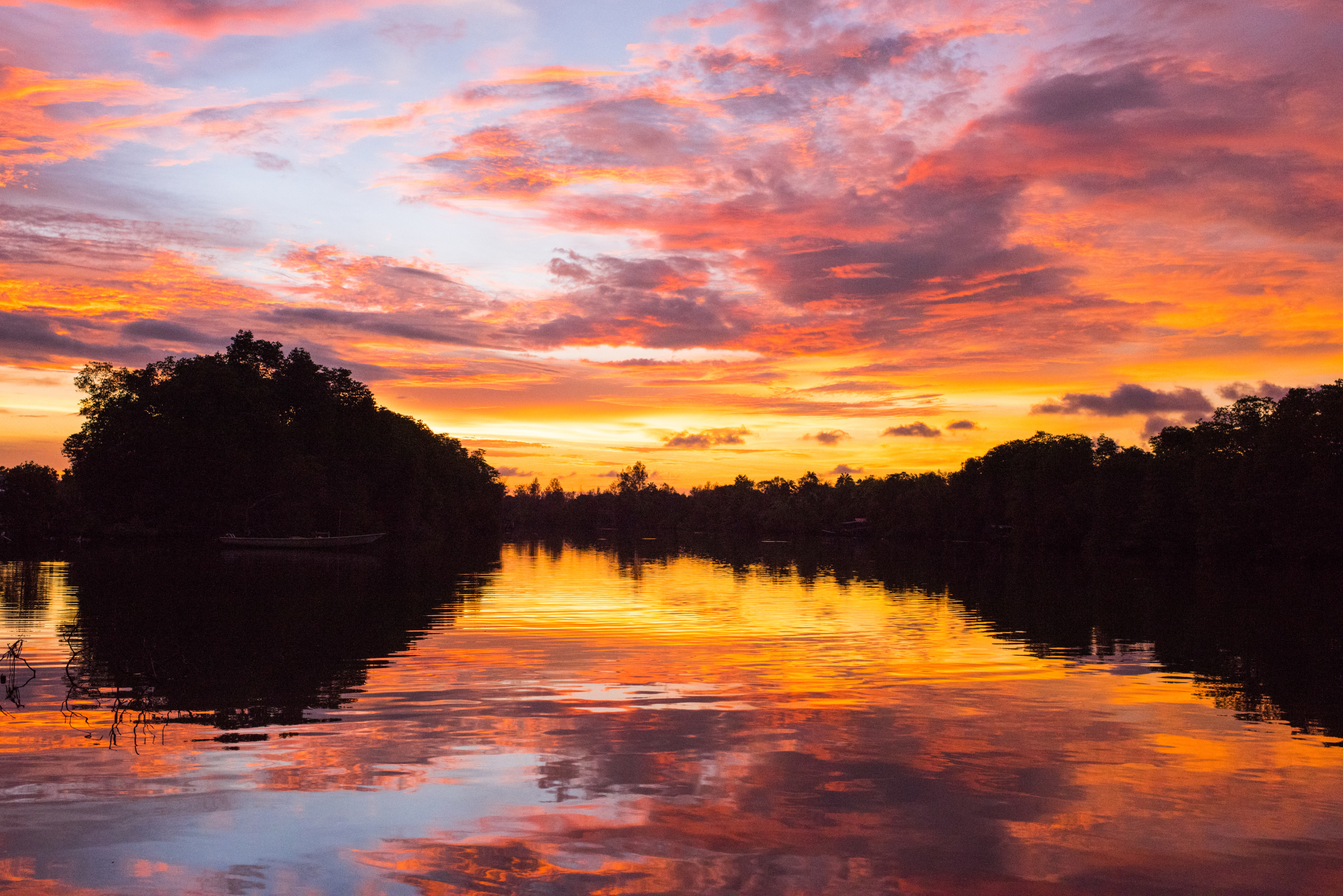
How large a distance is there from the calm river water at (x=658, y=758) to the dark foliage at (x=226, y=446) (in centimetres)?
6980

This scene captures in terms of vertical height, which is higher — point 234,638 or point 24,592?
point 234,638

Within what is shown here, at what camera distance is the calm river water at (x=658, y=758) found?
381 inches

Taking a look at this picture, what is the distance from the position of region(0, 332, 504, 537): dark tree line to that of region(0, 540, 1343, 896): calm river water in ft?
229

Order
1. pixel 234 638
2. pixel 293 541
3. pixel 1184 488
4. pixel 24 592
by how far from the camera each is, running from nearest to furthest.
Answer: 1. pixel 234 638
2. pixel 24 592
3. pixel 293 541
4. pixel 1184 488

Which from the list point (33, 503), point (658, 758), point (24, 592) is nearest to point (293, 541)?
point (33, 503)

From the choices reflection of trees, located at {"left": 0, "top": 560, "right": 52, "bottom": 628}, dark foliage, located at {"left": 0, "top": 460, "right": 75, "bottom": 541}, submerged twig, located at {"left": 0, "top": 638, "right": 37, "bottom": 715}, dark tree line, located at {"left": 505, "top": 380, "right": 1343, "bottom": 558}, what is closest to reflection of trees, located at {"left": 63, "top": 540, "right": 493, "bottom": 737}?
submerged twig, located at {"left": 0, "top": 638, "right": 37, "bottom": 715}

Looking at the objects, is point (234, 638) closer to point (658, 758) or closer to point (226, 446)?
point (658, 758)

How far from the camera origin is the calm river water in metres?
9.67

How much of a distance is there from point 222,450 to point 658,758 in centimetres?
9548

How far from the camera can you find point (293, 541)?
96500 millimetres

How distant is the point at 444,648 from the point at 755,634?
414 inches

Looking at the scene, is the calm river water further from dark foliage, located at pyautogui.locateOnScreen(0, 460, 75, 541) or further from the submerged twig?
dark foliage, located at pyautogui.locateOnScreen(0, 460, 75, 541)

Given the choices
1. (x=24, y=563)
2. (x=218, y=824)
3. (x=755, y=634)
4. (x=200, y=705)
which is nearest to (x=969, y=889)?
(x=218, y=824)

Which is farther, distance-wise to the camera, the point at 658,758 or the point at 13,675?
the point at 13,675
